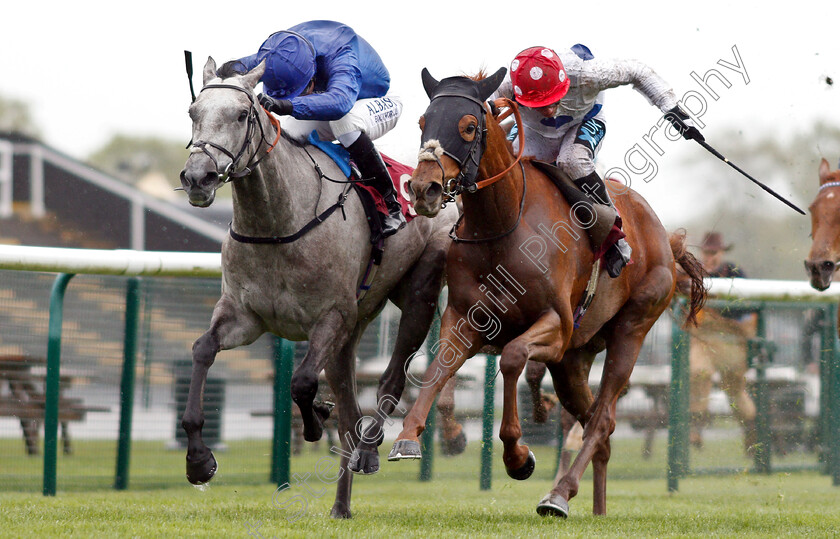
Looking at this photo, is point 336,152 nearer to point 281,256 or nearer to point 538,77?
point 281,256

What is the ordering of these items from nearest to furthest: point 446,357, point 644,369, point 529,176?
1. point 446,357
2. point 529,176
3. point 644,369

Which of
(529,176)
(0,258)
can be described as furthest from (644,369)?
(0,258)

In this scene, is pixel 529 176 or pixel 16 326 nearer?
pixel 529 176

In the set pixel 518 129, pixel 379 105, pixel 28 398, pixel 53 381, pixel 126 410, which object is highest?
pixel 379 105

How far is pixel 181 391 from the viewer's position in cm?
740

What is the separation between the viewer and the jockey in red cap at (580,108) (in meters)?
5.36

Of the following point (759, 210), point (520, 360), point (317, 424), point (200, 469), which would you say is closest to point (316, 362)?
point (317, 424)

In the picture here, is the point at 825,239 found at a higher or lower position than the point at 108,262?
higher

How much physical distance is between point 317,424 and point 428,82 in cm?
187

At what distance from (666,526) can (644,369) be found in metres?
3.60

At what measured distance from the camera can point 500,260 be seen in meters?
5.08

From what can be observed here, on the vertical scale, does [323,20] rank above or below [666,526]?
above

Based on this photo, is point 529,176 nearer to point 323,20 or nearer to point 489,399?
point 323,20

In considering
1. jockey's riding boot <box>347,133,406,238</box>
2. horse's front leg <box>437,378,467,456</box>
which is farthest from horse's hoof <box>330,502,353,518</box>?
jockey's riding boot <box>347,133,406,238</box>
